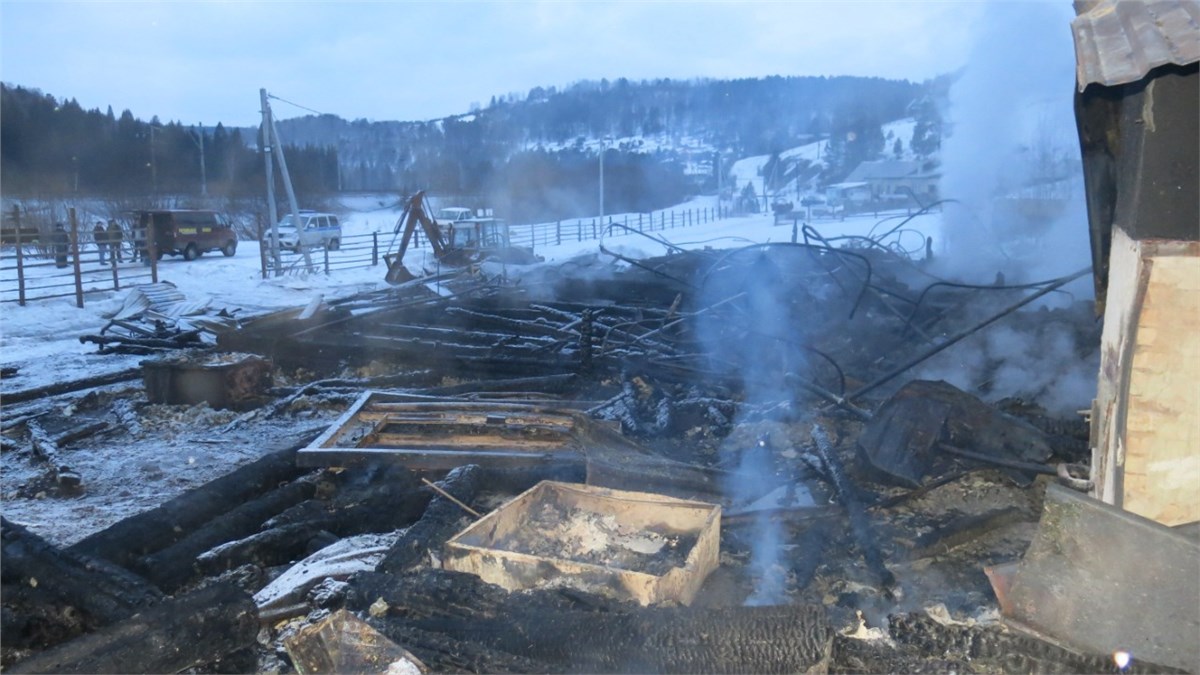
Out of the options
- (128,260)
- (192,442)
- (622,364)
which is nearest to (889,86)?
(128,260)

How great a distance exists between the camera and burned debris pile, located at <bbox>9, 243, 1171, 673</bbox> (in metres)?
3.37

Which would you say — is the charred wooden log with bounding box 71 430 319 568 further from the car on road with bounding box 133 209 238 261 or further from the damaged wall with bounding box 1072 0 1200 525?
the car on road with bounding box 133 209 238 261

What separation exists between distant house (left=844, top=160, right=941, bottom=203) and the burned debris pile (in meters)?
23.2

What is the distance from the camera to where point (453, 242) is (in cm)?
2384

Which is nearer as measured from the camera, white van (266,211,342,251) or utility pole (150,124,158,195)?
white van (266,211,342,251)

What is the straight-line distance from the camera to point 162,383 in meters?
8.31

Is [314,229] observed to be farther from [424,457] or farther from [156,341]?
[424,457]

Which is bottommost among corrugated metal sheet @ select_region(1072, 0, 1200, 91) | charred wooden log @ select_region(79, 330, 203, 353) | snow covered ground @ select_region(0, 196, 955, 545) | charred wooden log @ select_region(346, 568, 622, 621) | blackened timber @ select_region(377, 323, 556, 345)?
snow covered ground @ select_region(0, 196, 955, 545)

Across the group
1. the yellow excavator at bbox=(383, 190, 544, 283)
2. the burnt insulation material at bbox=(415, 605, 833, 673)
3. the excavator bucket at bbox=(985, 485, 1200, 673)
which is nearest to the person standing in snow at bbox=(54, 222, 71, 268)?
the yellow excavator at bbox=(383, 190, 544, 283)

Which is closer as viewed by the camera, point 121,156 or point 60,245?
point 60,245

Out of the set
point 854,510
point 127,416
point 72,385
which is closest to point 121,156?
point 72,385

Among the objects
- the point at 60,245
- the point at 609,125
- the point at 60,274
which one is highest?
the point at 609,125

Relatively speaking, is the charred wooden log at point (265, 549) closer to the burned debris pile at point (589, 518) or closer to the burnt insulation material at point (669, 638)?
the burned debris pile at point (589, 518)

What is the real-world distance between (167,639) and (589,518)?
2404 millimetres
